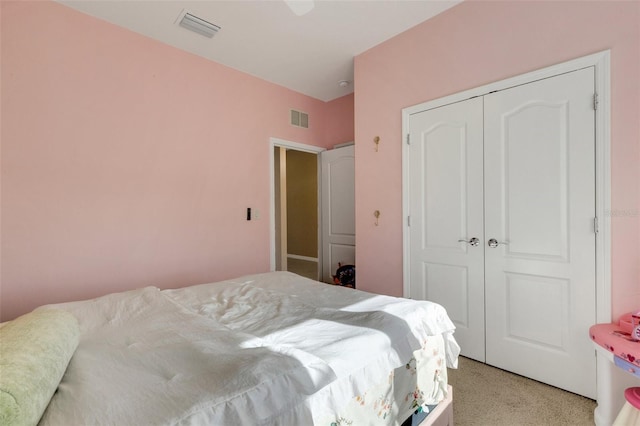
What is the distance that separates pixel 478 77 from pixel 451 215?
3.52 ft

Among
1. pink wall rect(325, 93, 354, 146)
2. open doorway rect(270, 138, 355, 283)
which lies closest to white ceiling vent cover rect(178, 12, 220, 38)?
open doorway rect(270, 138, 355, 283)

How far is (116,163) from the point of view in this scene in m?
2.48

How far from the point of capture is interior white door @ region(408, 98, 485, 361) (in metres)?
2.30

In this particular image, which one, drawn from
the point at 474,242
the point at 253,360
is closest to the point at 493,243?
the point at 474,242

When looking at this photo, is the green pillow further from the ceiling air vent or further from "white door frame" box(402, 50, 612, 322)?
the ceiling air vent

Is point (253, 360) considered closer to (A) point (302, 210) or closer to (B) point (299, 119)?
(B) point (299, 119)

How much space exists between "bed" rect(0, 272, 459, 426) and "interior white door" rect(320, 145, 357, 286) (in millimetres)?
2063

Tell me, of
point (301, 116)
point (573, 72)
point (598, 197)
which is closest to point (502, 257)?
point (598, 197)

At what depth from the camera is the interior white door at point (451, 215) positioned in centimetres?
230

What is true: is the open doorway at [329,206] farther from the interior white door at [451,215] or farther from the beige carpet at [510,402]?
the beige carpet at [510,402]

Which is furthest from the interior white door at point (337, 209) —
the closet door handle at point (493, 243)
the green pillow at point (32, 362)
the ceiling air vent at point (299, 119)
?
the green pillow at point (32, 362)

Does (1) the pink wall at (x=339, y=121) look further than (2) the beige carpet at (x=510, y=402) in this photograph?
Yes

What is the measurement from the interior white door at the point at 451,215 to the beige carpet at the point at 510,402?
10.9 inches

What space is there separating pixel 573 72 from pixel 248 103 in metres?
2.84
